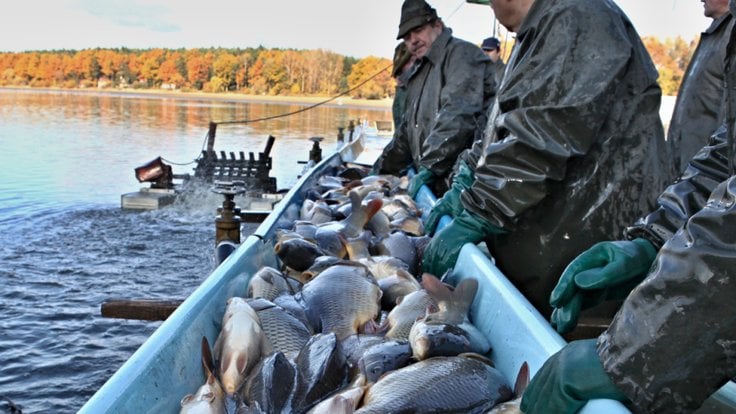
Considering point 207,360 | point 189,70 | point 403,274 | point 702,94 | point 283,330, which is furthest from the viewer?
point 189,70

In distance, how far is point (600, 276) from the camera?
2.10 metres

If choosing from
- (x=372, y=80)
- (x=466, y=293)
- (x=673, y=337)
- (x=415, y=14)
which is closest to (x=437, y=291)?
(x=466, y=293)

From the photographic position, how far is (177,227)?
12633 mm

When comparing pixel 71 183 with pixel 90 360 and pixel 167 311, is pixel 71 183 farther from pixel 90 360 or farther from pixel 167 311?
pixel 167 311

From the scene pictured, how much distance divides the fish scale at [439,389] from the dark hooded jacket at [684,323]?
67cm

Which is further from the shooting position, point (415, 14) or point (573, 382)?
point (415, 14)

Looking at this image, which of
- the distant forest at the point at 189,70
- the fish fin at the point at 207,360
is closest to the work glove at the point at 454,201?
the fish fin at the point at 207,360

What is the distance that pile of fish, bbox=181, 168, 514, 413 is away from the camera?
2.18 metres

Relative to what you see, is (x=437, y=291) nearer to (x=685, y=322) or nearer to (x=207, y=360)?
(x=207, y=360)

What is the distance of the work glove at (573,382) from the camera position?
1.61 m

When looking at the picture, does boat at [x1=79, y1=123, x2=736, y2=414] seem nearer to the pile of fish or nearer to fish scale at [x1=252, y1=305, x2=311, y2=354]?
the pile of fish

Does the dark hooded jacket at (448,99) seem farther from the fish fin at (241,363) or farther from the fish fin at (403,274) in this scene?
the fish fin at (241,363)

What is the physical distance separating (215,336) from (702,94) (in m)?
3.88

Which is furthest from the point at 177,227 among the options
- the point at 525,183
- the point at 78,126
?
the point at 78,126
